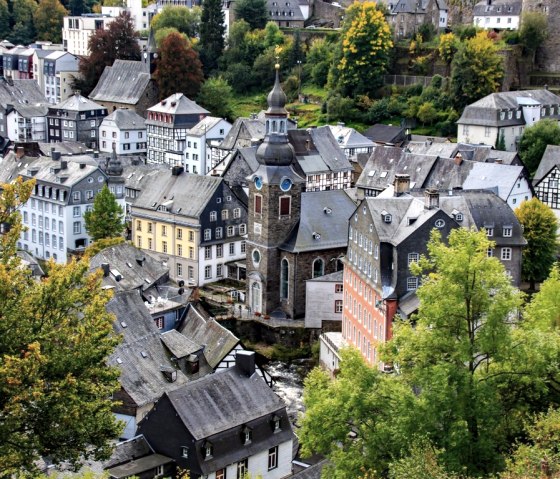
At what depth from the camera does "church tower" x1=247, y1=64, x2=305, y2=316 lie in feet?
210

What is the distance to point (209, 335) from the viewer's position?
5212cm

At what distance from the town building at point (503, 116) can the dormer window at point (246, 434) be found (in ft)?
173

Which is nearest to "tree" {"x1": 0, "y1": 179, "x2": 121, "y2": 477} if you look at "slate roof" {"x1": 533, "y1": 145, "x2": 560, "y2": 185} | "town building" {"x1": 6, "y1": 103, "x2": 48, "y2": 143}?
"slate roof" {"x1": 533, "y1": 145, "x2": 560, "y2": 185}

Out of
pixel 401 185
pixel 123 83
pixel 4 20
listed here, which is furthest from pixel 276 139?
pixel 4 20

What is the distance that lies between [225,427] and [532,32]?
7431cm

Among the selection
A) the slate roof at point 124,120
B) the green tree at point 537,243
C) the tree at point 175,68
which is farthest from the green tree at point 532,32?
the green tree at point 537,243

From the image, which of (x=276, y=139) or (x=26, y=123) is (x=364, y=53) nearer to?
(x=26, y=123)

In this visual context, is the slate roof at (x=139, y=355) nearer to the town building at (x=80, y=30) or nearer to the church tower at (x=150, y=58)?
the church tower at (x=150, y=58)

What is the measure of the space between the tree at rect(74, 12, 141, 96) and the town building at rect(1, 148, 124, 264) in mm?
42765

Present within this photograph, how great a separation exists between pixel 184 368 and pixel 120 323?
363 centimetres

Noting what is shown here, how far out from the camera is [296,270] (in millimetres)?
64250

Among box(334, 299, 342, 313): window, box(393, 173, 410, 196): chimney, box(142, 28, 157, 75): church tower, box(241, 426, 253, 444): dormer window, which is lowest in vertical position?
box(334, 299, 342, 313): window

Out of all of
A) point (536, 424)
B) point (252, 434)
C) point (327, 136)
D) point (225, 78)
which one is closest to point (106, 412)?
point (536, 424)

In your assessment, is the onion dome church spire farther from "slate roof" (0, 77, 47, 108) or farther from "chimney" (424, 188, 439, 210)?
"slate roof" (0, 77, 47, 108)
